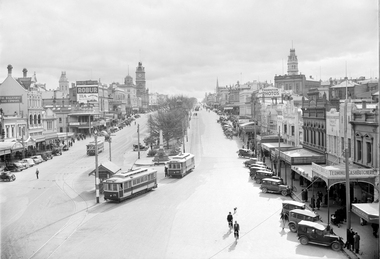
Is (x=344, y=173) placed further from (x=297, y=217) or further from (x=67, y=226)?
(x=67, y=226)

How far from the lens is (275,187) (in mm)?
37344

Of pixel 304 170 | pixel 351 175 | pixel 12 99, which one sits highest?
pixel 12 99

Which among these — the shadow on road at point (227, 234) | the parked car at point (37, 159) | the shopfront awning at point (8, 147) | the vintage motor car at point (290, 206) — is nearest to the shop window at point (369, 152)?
the vintage motor car at point (290, 206)

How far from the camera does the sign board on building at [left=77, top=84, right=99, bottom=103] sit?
139 meters

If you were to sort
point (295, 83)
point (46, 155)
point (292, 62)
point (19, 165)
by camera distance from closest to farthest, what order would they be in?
point (19, 165), point (46, 155), point (295, 83), point (292, 62)

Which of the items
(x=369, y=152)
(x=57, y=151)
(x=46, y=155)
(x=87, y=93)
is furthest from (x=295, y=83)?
(x=369, y=152)

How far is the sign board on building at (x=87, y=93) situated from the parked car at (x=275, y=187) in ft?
356

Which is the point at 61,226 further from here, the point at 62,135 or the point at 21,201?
the point at 62,135

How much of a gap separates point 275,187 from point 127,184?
519 inches

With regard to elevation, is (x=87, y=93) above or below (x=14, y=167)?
above

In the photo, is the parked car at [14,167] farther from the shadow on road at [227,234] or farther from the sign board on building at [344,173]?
the sign board on building at [344,173]

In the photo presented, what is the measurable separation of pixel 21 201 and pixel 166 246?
60.3 ft

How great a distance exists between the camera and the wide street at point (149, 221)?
2291 cm

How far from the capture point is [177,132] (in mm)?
77375
